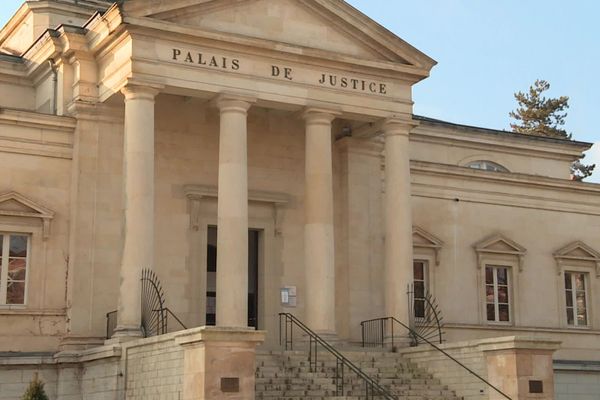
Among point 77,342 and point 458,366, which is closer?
point 458,366

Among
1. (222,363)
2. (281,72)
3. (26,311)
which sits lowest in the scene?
(222,363)

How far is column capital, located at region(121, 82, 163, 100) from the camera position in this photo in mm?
25203

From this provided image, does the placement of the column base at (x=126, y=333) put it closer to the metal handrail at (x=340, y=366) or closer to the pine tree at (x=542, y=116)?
the metal handrail at (x=340, y=366)

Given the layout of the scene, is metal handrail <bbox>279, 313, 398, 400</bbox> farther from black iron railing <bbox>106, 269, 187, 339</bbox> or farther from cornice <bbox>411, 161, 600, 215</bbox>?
cornice <bbox>411, 161, 600, 215</bbox>

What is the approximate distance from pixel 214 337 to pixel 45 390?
7105 millimetres

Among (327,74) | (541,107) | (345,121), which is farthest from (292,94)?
(541,107)

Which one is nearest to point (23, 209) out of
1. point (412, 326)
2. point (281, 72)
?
point (281, 72)

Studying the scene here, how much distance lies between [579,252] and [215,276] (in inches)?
534

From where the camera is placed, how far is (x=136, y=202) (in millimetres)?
24859

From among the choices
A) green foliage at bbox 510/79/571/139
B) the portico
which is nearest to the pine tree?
green foliage at bbox 510/79/571/139

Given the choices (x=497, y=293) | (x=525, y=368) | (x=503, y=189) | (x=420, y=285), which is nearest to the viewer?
(x=525, y=368)

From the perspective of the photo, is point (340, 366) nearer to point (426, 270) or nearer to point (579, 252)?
point (426, 270)

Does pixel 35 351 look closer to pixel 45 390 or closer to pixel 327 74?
pixel 45 390

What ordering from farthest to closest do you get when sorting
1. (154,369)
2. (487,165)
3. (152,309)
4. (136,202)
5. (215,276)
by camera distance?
1. (487,165)
2. (215,276)
3. (152,309)
4. (136,202)
5. (154,369)
